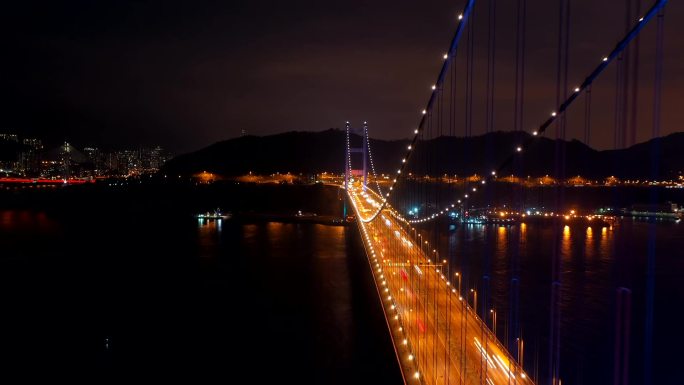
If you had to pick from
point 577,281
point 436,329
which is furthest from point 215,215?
point 436,329

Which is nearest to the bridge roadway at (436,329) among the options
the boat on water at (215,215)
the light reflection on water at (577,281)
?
the light reflection on water at (577,281)

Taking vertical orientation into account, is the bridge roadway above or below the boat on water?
above

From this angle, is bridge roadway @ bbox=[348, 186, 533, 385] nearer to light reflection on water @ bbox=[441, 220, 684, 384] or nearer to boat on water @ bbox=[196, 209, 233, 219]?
light reflection on water @ bbox=[441, 220, 684, 384]

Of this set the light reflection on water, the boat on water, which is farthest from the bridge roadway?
the boat on water

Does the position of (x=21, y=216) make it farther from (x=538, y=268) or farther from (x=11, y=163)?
(x=11, y=163)

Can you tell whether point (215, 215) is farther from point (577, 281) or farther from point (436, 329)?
point (436, 329)

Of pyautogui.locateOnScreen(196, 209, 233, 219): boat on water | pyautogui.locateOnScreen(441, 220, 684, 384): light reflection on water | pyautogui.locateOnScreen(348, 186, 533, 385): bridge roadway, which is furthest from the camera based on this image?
pyautogui.locateOnScreen(196, 209, 233, 219): boat on water

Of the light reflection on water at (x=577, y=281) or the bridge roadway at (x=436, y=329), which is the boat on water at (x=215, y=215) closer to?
the light reflection on water at (x=577, y=281)

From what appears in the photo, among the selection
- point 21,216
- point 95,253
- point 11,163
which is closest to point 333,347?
point 95,253

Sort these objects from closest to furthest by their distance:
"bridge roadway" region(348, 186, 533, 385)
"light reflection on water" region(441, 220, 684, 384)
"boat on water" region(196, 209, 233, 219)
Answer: "bridge roadway" region(348, 186, 533, 385) < "light reflection on water" region(441, 220, 684, 384) < "boat on water" region(196, 209, 233, 219)
